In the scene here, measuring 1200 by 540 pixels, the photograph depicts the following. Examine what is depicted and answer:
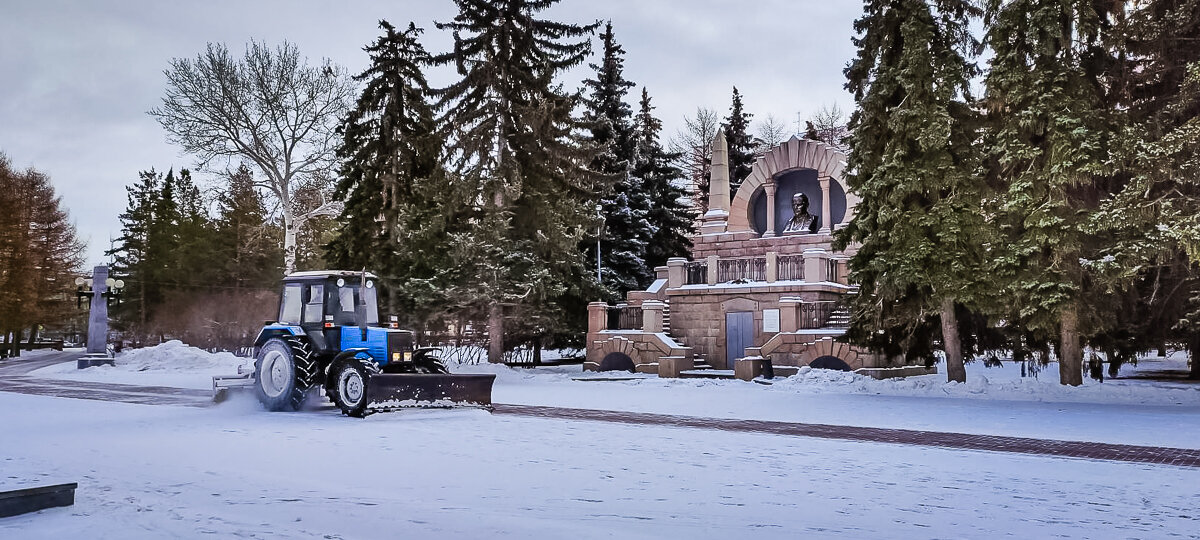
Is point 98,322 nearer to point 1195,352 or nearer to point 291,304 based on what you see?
point 291,304

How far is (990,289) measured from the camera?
56.6ft

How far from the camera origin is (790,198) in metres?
32.5

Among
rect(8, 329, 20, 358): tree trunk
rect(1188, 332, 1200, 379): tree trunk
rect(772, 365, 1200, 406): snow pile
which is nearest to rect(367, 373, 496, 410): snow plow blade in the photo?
rect(772, 365, 1200, 406): snow pile

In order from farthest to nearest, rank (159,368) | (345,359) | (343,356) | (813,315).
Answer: (159,368) → (813,315) → (345,359) → (343,356)

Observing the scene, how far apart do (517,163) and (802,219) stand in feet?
38.7

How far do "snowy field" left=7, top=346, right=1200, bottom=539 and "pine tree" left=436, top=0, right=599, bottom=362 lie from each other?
36.4ft

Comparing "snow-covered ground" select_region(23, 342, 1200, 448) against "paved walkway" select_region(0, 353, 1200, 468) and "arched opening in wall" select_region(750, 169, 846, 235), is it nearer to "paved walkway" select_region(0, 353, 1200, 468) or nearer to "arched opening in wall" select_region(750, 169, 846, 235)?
"paved walkway" select_region(0, 353, 1200, 468)

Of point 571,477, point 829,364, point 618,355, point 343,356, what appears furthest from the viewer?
point 618,355

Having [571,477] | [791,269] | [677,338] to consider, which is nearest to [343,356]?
[571,477]

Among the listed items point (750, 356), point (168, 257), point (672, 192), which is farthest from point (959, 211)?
point (168, 257)

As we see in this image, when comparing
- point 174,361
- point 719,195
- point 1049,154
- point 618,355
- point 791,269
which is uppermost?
point 719,195

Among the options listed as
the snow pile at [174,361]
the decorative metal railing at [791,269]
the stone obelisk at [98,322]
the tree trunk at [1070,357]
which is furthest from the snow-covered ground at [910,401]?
the stone obelisk at [98,322]

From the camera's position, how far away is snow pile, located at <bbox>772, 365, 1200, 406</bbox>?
53.5ft

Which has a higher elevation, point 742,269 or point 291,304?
point 742,269
